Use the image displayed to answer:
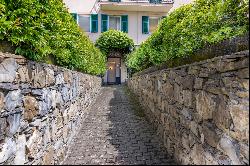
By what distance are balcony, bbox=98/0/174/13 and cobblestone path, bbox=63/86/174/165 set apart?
1396cm

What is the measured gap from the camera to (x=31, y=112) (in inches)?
154

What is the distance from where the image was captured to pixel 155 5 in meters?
21.5

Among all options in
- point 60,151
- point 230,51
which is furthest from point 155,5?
point 230,51

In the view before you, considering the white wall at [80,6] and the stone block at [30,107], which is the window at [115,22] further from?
the stone block at [30,107]

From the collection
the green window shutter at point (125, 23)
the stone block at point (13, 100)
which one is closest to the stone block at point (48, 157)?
the stone block at point (13, 100)

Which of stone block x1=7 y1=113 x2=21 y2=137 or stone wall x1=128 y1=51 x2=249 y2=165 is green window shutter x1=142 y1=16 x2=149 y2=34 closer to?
stone wall x1=128 y1=51 x2=249 y2=165

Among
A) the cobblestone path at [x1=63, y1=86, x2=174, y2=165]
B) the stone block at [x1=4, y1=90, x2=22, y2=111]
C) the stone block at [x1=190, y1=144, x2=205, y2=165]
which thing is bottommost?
the cobblestone path at [x1=63, y1=86, x2=174, y2=165]

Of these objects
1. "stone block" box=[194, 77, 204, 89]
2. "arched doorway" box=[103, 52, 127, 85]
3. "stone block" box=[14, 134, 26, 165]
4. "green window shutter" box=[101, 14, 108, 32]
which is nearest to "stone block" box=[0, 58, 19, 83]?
"stone block" box=[14, 134, 26, 165]

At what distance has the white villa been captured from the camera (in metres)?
21.6

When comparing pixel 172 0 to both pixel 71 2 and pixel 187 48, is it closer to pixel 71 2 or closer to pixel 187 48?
pixel 71 2

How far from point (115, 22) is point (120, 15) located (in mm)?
770

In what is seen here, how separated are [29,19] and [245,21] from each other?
2717 mm

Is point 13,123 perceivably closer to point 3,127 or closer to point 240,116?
point 3,127

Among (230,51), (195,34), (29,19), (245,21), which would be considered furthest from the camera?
(195,34)
